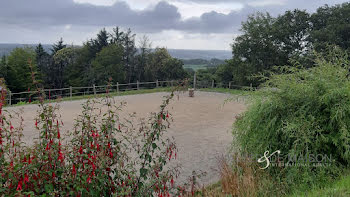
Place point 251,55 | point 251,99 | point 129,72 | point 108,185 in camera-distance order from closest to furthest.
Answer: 1. point 108,185
2. point 251,99
3. point 251,55
4. point 129,72

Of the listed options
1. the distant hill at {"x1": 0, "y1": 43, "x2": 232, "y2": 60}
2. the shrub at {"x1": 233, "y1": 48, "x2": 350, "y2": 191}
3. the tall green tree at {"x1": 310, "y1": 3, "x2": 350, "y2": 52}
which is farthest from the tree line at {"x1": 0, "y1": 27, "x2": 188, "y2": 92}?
the shrub at {"x1": 233, "y1": 48, "x2": 350, "y2": 191}

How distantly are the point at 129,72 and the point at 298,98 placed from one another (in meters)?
33.5

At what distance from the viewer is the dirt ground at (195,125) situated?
678 cm

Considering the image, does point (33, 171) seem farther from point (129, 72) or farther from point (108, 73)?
A: point (129, 72)

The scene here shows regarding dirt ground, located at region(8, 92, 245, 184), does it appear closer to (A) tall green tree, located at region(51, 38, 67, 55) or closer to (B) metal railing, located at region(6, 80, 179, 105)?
(B) metal railing, located at region(6, 80, 179, 105)

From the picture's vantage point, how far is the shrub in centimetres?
439

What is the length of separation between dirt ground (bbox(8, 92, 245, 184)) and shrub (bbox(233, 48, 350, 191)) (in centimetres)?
136

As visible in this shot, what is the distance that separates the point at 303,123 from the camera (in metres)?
4.46

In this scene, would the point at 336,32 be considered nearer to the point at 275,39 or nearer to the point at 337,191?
the point at 275,39

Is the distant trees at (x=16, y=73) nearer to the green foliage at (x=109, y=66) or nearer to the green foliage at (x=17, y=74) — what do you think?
the green foliage at (x=17, y=74)

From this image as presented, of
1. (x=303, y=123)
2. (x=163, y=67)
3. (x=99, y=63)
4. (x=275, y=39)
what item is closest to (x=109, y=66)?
(x=99, y=63)

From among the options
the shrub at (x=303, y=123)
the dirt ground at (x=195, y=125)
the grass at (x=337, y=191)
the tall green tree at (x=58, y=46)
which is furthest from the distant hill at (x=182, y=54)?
the grass at (x=337, y=191)

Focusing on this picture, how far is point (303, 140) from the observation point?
448 cm

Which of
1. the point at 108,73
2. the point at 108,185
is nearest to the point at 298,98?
the point at 108,185
